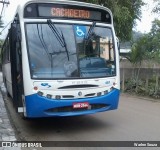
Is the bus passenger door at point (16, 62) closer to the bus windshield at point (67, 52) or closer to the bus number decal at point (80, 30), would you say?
the bus windshield at point (67, 52)

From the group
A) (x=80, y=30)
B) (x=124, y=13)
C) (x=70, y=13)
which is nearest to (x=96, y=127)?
(x=80, y=30)

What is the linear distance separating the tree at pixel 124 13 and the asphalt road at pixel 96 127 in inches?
399

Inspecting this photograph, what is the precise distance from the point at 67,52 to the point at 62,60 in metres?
0.25

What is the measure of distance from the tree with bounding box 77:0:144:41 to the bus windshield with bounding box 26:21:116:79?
38.6 feet

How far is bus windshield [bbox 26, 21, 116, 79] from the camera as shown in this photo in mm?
7848

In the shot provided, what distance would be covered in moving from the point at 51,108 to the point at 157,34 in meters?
14.5

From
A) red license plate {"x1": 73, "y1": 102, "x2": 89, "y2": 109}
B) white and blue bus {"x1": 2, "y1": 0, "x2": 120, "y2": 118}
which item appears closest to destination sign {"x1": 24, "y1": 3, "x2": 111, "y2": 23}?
white and blue bus {"x1": 2, "y1": 0, "x2": 120, "y2": 118}

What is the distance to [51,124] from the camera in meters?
9.45

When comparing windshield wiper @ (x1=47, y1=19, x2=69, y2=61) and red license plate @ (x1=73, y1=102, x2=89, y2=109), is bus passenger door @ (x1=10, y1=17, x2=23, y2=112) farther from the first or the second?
red license plate @ (x1=73, y1=102, x2=89, y2=109)

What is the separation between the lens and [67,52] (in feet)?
26.6

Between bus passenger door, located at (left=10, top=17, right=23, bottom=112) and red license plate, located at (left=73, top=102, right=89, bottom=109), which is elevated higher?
bus passenger door, located at (left=10, top=17, right=23, bottom=112)

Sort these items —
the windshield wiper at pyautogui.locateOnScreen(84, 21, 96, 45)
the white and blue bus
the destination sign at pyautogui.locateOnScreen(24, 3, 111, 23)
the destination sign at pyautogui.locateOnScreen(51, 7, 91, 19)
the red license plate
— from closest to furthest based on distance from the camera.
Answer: the white and blue bus → the red license plate → the destination sign at pyautogui.locateOnScreen(24, 3, 111, 23) → the destination sign at pyautogui.locateOnScreen(51, 7, 91, 19) → the windshield wiper at pyautogui.locateOnScreen(84, 21, 96, 45)

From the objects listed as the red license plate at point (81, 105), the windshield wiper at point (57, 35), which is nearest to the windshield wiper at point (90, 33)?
the windshield wiper at point (57, 35)

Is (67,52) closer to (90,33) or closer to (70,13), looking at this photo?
(90,33)
